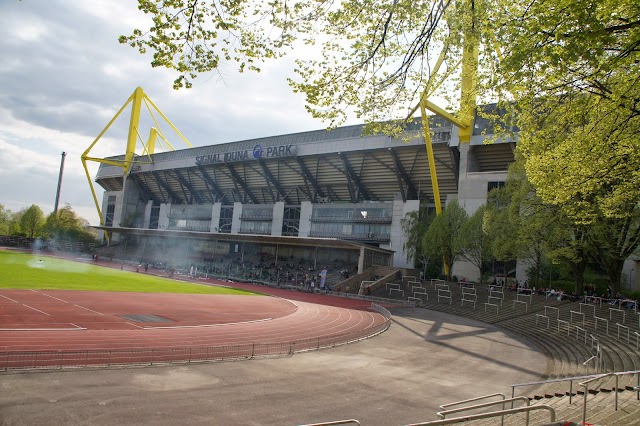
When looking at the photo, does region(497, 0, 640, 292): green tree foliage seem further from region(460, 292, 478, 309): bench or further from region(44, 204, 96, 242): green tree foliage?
region(44, 204, 96, 242): green tree foliage

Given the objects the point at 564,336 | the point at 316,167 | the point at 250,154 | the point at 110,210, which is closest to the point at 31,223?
the point at 110,210

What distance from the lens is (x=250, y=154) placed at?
237 ft

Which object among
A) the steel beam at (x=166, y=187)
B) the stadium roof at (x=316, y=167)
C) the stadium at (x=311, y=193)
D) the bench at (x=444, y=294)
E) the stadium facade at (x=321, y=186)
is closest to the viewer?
the bench at (x=444, y=294)

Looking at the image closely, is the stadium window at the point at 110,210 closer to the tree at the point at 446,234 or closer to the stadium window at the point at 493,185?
the tree at the point at 446,234

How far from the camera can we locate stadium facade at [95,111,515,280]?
55.6 metres

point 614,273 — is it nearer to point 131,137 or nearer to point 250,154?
point 250,154

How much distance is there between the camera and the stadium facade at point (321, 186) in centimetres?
5556

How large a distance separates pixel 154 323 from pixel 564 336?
21993 millimetres

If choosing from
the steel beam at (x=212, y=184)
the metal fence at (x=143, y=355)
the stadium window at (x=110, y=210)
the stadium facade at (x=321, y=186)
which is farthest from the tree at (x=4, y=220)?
the metal fence at (x=143, y=355)

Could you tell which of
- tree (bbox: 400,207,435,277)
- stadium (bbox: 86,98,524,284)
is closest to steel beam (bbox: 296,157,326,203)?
stadium (bbox: 86,98,524,284)

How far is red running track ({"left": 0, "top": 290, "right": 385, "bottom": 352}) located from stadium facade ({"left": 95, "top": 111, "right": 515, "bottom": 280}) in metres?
22.8

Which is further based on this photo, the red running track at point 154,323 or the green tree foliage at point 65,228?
the green tree foliage at point 65,228

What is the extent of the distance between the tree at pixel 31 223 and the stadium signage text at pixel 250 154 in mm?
52625

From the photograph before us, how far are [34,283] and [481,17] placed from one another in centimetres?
3598
